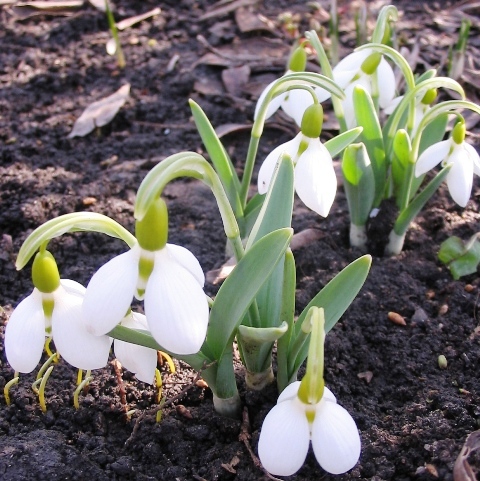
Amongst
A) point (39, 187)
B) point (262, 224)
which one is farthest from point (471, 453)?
point (39, 187)

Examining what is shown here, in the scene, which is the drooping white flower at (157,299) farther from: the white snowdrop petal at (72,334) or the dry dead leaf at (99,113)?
the dry dead leaf at (99,113)

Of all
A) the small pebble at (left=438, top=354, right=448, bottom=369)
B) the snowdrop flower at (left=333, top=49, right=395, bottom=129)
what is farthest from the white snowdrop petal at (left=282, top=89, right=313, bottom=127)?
the small pebble at (left=438, top=354, right=448, bottom=369)

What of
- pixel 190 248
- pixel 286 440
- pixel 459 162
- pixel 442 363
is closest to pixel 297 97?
pixel 459 162

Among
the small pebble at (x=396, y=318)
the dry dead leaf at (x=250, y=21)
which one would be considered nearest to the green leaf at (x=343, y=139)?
the small pebble at (x=396, y=318)

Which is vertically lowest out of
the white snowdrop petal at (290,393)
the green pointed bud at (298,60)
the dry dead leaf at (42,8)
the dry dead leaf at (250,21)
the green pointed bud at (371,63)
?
the dry dead leaf at (250,21)

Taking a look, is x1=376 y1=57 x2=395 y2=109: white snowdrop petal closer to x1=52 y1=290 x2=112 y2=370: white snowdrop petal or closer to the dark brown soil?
the dark brown soil
